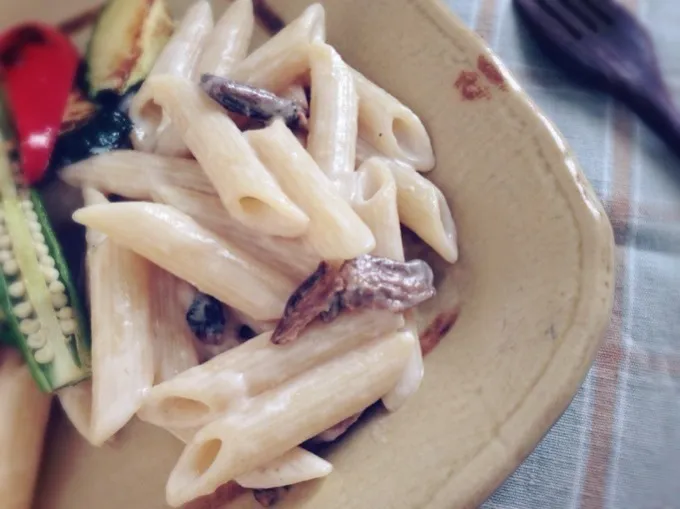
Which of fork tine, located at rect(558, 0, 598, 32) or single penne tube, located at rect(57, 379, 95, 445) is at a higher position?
fork tine, located at rect(558, 0, 598, 32)

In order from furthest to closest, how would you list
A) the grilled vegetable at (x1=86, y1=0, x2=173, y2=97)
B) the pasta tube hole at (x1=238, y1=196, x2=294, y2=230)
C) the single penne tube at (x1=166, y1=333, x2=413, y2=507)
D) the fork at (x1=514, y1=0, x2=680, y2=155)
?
the fork at (x1=514, y1=0, x2=680, y2=155), the grilled vegetable at (x1=86, y1=0, x2=173, y2=97), the pasta tube hole at (x1=238, y1=196, x2=294, y2=230), the single penne tube at (x1=166, y1=333, x2=413, y2=507)

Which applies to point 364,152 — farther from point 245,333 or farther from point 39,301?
point 39,301

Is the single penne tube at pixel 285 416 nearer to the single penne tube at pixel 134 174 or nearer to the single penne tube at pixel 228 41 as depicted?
the single penne tube at pixel 134 174

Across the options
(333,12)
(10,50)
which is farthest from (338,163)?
(10,50)

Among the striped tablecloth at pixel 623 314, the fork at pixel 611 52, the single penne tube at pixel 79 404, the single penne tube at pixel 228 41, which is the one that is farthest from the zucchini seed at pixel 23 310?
the fork at pixel 611 52

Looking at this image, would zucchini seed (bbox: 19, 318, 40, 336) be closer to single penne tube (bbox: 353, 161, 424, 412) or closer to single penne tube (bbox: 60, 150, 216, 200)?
single penne tube (bbox: 60, 150, 216, 200)

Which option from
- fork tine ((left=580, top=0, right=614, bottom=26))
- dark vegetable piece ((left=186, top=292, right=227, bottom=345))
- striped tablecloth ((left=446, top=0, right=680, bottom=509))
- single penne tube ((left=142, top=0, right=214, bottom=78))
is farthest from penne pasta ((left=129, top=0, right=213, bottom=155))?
fork tine ((left=580, top=0, right=614, bottom=26))

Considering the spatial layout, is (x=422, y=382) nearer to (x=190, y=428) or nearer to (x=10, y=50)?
(x=190, y=428)
